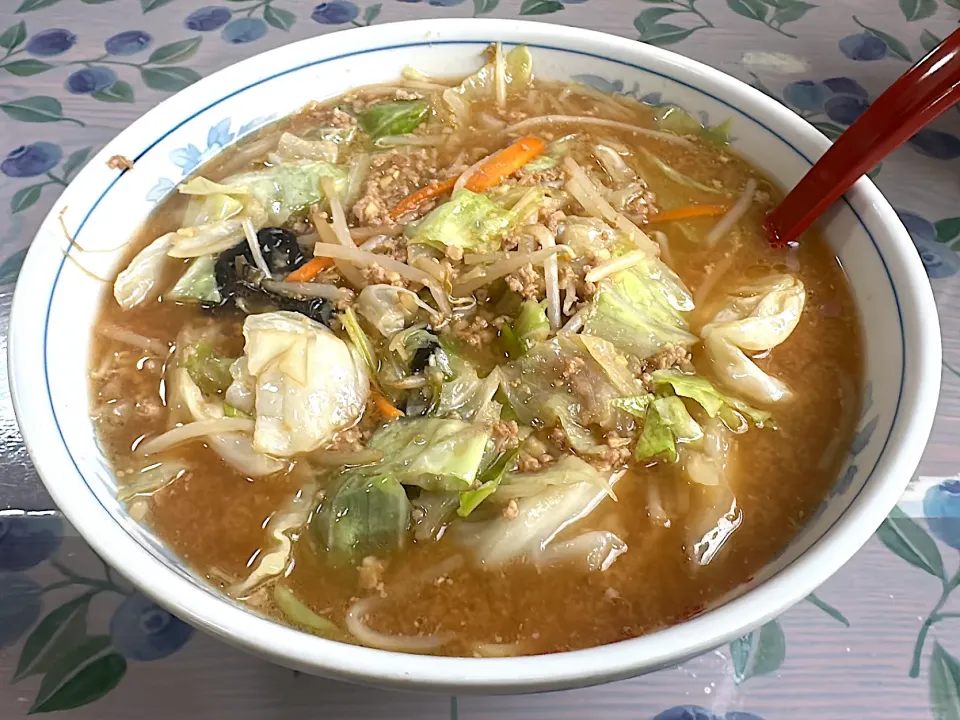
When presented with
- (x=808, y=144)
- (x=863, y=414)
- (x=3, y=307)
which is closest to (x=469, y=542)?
(x=863, y=414)

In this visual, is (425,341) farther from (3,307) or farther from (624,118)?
(3,307)

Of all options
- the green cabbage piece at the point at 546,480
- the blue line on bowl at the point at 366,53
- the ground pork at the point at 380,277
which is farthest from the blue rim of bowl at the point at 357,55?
the ground pork at the point at 380,277

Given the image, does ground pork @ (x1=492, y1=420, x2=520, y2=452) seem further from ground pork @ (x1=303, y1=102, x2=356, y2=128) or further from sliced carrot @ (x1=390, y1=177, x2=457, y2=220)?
ground pork @ (x1=303, y1=102, x2=356, y2=128)

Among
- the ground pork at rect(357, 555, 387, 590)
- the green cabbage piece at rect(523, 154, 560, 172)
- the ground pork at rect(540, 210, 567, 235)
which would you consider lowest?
the ground pork at rect(357, 555, 387, 590)

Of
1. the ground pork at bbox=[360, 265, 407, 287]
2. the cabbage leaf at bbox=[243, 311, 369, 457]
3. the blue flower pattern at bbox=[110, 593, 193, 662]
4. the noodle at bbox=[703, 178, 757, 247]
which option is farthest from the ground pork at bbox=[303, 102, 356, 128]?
the blue flower pattern at bbox=[110, 593, 193, 662]

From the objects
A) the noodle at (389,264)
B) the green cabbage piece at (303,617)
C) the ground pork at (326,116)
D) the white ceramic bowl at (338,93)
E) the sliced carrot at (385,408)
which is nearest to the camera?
the white ceramic bowl at (338,93)

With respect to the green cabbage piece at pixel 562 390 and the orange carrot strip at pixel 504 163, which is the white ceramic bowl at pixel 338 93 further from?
the green cabbage piece at pixel 562 390
